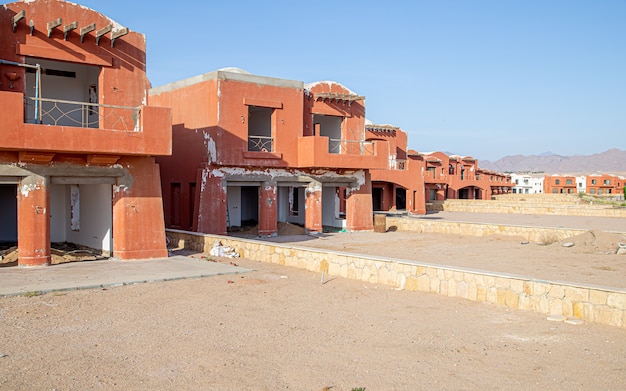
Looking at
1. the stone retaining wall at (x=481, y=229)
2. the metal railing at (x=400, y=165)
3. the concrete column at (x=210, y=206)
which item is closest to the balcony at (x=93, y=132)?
the concrete column at (x=210, y=206)

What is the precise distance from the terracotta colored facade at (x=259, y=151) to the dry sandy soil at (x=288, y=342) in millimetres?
9787

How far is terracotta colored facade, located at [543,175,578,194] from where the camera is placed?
85375mm

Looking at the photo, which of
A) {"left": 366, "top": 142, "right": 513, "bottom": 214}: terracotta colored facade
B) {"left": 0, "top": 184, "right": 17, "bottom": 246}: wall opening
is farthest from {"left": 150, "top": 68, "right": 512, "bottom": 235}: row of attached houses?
{"left": 366, "top": 142, "right": 513, "bottom": 214}: terracotta colored facade

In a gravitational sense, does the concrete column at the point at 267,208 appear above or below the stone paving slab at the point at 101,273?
above

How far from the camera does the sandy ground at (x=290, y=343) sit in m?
6.50

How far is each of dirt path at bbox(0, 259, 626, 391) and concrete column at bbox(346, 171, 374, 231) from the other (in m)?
A: 14.7

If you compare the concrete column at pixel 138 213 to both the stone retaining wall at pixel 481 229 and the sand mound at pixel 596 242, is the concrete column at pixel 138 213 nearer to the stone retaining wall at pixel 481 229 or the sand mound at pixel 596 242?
the sand mound at pixel 596 242

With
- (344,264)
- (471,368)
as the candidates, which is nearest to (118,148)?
(344,264)

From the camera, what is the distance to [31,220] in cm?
1389

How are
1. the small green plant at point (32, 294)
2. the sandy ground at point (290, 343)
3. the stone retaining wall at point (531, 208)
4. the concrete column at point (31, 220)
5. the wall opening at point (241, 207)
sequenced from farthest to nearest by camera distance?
1. the stone retaining wall at point (531, 208)
2. the wall opening at point (241, 207)
3. the concrete column at point (31, 220)
4. the small green plant at point (32, 294)
5. the sandy ground at point (290, 343)

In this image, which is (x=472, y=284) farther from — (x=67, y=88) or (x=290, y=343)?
(x=67, y=88)

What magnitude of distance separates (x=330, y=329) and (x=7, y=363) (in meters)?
4.36

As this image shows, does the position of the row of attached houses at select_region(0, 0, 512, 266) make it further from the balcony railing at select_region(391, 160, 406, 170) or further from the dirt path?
the balcony railing at select_region(391, 160, 406, 170)

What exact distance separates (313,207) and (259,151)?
3.45 metres
